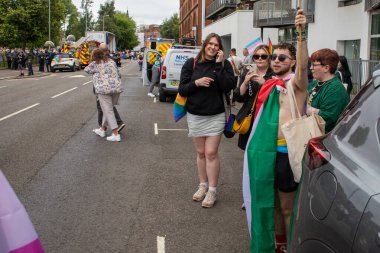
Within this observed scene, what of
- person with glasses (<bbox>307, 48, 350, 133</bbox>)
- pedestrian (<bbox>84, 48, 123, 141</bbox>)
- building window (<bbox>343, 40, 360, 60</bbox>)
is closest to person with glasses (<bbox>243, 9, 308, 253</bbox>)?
person with glasses (<bbox>307, 48, 350, 133</bbox>)

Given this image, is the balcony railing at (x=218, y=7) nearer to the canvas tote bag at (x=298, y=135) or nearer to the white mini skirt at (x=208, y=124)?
the white mini skirt at (x=208, y=124)

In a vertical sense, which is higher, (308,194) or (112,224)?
(308,194)

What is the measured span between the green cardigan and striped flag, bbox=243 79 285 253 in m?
0.54

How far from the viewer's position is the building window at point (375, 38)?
1714cm

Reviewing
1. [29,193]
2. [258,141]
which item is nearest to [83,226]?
[29,193]

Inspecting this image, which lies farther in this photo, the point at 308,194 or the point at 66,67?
the point at 66,67

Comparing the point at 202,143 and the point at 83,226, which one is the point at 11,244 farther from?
the point at 202,143

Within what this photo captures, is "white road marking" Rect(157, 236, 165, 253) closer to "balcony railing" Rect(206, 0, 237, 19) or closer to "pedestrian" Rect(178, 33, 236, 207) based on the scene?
"pedestrian" Rect(178, 33, 236, 207)

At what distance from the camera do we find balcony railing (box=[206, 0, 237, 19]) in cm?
4307

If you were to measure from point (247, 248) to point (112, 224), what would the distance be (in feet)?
4.51

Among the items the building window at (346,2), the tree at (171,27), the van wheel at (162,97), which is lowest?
the van wheel at (162,97)

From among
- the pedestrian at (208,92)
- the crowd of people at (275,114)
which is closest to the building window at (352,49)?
the pedestrian at (208,92)

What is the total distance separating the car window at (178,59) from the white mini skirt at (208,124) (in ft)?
37.0

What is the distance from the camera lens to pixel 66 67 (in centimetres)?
4056
